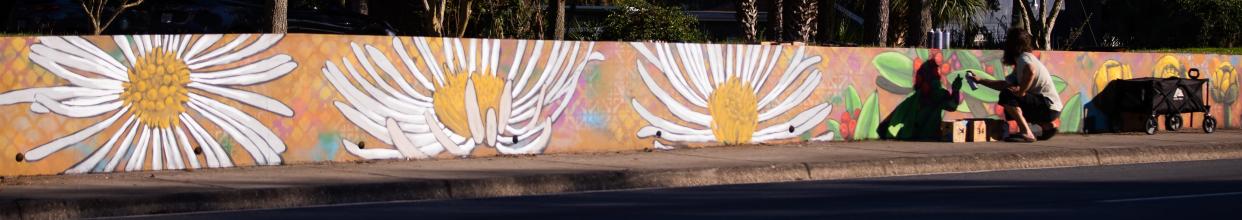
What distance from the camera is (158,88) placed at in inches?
493

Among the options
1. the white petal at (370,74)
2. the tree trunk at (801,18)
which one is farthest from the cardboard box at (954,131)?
the tree trunk at (801,18)

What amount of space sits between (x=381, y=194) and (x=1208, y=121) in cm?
1204

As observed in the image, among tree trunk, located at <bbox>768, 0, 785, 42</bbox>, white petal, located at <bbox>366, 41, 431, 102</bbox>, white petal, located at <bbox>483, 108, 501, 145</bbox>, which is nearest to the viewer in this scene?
white petal, located at <bbox>366, 41, 431, 102</bbox>

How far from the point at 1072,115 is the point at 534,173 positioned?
349 inches

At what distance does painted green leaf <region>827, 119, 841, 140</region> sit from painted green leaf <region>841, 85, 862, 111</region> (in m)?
0.20

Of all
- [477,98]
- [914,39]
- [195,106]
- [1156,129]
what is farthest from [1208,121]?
[195,106]

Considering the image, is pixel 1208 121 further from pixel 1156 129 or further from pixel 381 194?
pixel 381 194

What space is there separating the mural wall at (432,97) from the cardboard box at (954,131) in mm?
534

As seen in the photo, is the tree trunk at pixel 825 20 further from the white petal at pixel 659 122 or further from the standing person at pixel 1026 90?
the white petal at pixel 659 122

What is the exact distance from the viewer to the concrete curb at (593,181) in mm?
10297

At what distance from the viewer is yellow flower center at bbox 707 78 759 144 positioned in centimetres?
1609

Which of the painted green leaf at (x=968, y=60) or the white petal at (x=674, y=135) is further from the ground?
the painted green leaf at (x=968, y=60)

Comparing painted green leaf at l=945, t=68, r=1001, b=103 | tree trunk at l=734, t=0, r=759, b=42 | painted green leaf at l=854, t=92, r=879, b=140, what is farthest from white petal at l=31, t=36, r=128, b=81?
tree trunk at l=734, t=0, r=759, b=42

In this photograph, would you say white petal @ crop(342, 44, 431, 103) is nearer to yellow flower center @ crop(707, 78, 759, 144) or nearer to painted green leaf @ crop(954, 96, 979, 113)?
yellow flower center @ crop(707, 78, 759, 144)
